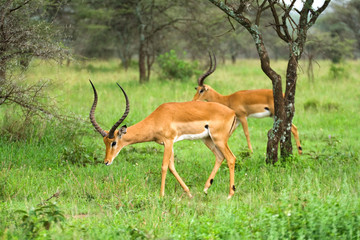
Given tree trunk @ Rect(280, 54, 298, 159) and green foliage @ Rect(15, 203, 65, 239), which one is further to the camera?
tree trunk @ Rect(280, 54, 298, 159)

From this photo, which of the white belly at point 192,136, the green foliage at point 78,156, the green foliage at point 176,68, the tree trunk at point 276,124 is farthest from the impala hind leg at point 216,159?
the green foliage at point 176,68

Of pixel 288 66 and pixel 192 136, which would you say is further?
pixel 288 66

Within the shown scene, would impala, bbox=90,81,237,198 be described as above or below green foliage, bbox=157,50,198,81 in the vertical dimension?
below

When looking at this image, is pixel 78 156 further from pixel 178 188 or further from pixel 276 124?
pixel 276 124

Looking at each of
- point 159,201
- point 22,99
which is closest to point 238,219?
point 159,201

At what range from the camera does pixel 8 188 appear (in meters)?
5.00

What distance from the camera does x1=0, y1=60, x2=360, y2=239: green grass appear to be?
3.54m

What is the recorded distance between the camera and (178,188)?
18.1ft

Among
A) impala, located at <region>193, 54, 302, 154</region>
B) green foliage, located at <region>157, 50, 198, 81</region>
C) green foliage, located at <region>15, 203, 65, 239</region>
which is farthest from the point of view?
green foliage, located at <region>157, 50, 198, 81</region>

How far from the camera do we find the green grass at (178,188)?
3541 millimetres

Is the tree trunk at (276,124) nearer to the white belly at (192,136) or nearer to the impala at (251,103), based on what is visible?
the white belly at (192,136)

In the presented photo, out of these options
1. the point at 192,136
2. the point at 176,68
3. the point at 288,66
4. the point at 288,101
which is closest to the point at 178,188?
the point at 192,136

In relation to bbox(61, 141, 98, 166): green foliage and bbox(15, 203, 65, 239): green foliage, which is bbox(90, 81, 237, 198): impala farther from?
bbox(15, 203, 65, 239): green foliage

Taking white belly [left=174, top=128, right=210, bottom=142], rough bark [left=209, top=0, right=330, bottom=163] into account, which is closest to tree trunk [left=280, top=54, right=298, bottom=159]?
rough bark [left=209, top=0, right=330, bottom=163]
